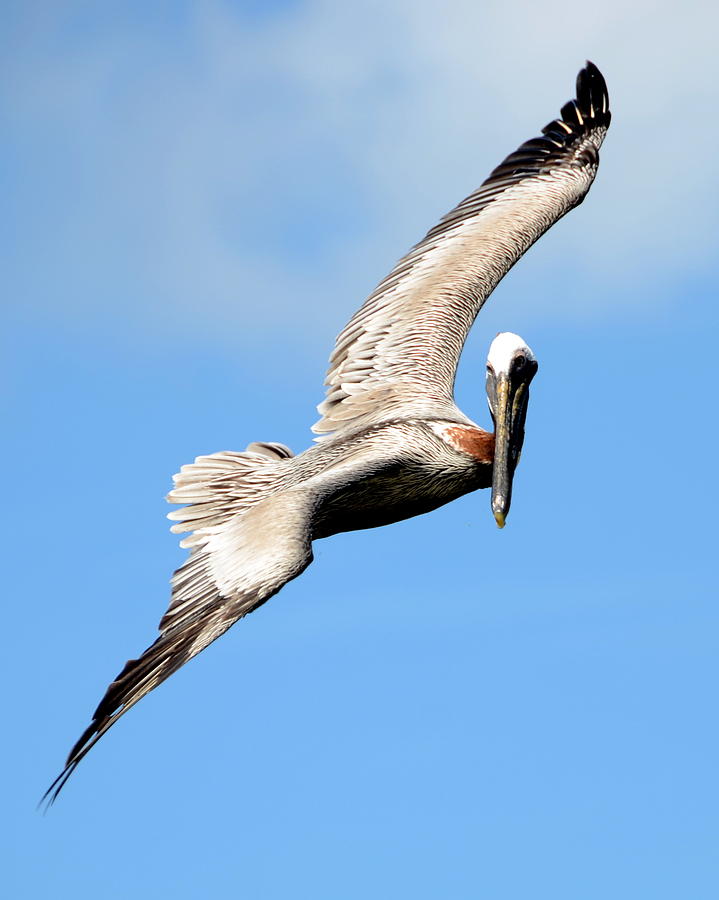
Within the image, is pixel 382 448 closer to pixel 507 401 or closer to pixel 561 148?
pixel 507 401

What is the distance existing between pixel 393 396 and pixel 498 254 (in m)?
2.39

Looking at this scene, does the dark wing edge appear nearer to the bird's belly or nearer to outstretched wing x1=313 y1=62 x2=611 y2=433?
outstretched wing x1=313 y1=62 x2=611 y2=433

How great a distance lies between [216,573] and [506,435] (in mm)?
2421

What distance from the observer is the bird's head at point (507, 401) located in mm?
10898

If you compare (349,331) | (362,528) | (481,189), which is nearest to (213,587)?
(362,528)

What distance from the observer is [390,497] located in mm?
11070

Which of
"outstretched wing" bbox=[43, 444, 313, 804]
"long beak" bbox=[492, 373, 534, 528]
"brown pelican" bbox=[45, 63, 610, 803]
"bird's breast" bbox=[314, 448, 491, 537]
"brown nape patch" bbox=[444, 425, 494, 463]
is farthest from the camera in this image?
Result: "brown nape patch" bbox=[444, 425, 494, 463]

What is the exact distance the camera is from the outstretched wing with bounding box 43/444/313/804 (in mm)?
8883

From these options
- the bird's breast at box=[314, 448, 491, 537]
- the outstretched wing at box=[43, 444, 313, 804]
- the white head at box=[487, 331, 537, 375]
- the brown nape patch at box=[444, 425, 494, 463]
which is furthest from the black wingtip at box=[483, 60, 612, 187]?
the outstretched wing at box=[43, 444, 313, 804]

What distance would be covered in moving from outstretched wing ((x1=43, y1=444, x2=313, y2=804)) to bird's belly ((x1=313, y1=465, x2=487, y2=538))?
44 centimetres

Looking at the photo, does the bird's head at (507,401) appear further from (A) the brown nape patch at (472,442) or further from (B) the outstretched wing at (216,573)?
(B) the outstretched wing at (216,573)

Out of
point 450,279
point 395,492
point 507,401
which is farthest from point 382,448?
point 450,279

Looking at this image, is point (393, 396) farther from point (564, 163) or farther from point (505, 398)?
point (564, 163)

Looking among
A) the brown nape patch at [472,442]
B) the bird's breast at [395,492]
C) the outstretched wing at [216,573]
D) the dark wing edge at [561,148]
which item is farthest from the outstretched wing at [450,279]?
the outstretched wing at [216,573]
